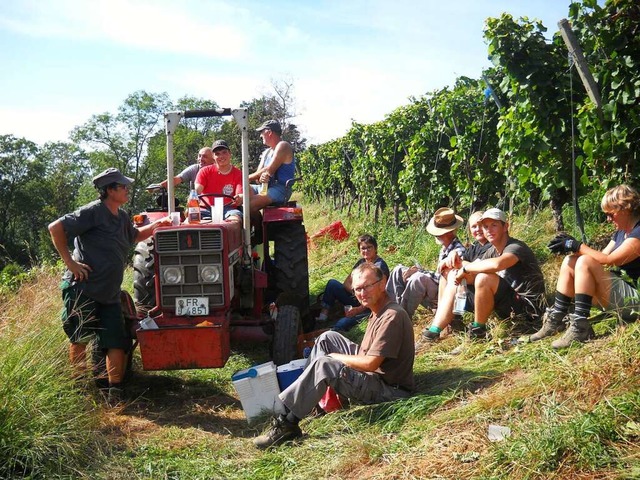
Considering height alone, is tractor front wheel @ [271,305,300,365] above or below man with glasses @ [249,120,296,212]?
below

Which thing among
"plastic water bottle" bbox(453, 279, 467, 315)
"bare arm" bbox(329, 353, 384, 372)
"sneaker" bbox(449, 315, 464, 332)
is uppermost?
"plastic water bottle" bbox(453, 279, 467, 315)

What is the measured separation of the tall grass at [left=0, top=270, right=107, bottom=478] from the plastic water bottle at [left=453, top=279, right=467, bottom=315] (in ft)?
9.03

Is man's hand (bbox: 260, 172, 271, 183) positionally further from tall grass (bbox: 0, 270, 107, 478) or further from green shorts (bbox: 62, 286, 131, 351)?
tall grass (bbox: 0, 270, 107, 478)

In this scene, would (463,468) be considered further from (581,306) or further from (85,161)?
(85,161)

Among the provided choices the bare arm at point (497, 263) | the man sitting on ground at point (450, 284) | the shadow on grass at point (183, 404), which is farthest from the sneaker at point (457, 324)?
the shadow on grass at point (183, 404)

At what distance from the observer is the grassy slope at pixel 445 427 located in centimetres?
286

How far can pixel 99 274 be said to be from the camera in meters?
4.78

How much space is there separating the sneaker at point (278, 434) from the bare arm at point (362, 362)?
1.60ft

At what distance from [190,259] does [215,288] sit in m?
0.28

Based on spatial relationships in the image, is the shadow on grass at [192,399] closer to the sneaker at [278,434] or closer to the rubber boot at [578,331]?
the sneaker at [278,434]

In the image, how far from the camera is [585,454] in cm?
277

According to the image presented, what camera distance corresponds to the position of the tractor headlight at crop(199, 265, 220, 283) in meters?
4.79

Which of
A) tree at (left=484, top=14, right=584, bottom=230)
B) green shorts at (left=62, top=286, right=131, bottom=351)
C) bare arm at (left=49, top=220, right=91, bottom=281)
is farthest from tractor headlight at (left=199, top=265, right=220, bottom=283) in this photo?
tree at (left=484, top=14, right=584, bottom=230)

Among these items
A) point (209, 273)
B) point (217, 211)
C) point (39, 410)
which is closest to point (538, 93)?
point (217, 211)
